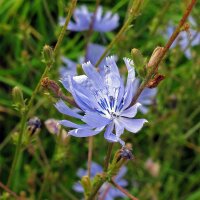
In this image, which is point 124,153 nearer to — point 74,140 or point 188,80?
point 188,80

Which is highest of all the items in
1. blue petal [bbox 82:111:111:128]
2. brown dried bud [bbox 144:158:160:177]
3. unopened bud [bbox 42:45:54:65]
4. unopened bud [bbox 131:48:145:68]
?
unopened bud [bbox 131:48:145:68]

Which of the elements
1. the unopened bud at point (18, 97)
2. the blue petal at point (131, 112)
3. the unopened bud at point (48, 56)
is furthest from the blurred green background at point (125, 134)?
the blue petal at point (131, 112)

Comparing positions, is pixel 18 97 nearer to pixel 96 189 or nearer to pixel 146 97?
pixel 96 189

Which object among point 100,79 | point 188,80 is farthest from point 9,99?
point 100,79

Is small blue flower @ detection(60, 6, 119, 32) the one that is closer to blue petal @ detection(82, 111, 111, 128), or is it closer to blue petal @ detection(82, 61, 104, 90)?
blue petal @ detection(82, 61, 104, 90)

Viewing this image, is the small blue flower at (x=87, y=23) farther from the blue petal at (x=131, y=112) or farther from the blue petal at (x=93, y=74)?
the blue petal at (x=131, y=112)

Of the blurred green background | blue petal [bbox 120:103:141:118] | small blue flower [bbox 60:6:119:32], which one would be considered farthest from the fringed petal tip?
small blue flower [bbox 60:6:119:32]

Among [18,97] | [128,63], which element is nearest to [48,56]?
[18,97]
